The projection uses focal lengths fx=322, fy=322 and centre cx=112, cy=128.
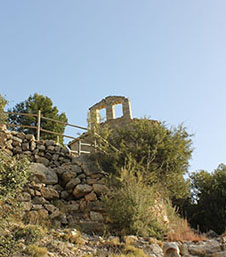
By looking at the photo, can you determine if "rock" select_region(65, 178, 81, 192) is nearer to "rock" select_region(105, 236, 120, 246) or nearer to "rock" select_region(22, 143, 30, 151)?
"rock" select_region(22, 143, 30, 151)

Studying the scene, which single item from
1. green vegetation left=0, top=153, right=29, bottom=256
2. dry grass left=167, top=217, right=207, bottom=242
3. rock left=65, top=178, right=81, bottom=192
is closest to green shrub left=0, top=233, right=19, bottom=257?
green vegetation left=0, top=153, right=29, bottom=256

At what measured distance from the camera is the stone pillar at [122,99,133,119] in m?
16.6

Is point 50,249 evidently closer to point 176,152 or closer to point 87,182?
point 87,182

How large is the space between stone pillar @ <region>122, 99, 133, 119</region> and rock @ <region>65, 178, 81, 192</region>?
7.59 meters

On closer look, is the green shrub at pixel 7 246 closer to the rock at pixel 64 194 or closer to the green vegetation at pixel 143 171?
the green vegetation at pixel 143 171

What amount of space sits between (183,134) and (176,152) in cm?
91

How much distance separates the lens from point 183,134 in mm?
11062

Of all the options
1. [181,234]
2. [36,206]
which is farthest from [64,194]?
[181,234]

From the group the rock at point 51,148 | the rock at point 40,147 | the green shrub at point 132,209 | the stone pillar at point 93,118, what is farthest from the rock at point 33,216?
the stone pillar at point 93,118

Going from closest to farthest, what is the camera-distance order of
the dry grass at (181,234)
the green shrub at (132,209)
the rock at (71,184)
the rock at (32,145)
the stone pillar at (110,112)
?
the green shrub at (132,209) → the dry grass at (181,234) → the rock at (71,184) → the rock at (32,145) → the stone pillar at (110,112)

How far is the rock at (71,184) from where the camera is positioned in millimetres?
9445

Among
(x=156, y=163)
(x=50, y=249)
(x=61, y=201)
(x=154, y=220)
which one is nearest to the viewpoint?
(x=50, y=249)

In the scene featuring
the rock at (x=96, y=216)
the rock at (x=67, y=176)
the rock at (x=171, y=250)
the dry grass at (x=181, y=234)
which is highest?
the rock at (x=67, y=176)

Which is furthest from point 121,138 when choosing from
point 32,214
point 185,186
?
point 32,214
